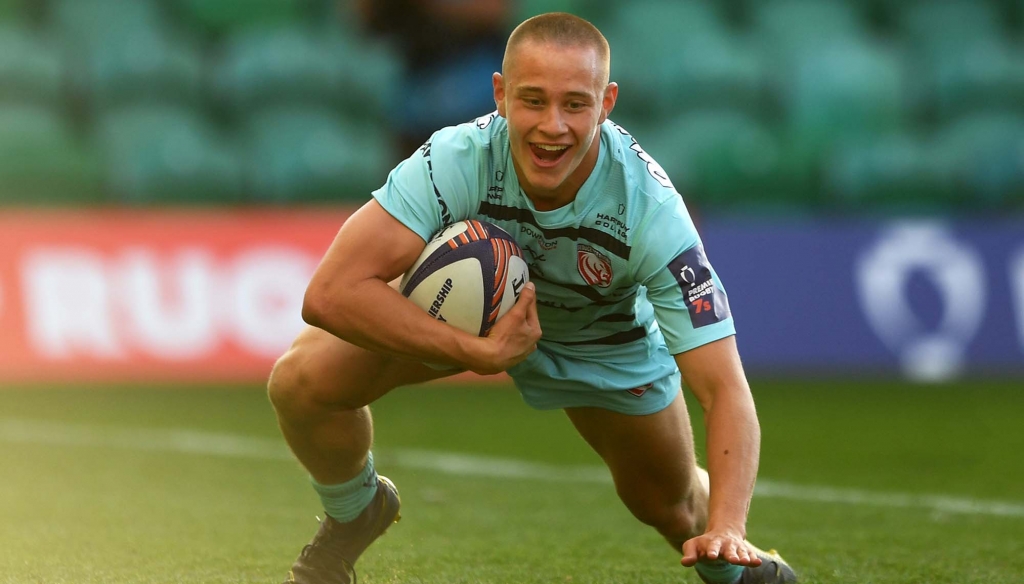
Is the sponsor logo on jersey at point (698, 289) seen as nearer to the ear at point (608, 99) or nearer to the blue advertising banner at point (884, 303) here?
the ear at point (608, 99)

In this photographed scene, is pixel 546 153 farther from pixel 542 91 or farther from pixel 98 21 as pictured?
pixel 98 21

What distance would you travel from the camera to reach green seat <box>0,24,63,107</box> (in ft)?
36.2

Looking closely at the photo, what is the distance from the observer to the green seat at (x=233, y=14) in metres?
12.0

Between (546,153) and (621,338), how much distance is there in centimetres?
74

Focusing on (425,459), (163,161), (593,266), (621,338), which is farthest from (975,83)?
(593,266)

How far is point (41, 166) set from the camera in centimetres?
1032

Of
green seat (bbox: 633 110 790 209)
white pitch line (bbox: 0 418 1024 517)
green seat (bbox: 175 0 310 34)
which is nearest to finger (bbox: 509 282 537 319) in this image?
white pitch line (bbox: 0 418 1024 517)

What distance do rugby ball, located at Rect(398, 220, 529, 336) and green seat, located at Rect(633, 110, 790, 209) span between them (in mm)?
6910

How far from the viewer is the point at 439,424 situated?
819 cm

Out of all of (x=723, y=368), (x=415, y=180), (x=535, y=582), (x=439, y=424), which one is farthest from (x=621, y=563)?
(x=439, y=424)

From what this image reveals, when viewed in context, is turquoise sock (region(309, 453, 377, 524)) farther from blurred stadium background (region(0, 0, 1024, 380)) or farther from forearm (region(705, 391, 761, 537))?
blurred stadium background (region(0, 0, 1024, 380))

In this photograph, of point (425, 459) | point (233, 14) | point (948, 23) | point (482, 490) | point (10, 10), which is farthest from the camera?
point (948, 23)

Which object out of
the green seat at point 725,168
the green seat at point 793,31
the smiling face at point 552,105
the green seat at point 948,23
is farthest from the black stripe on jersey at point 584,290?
the green seat at point 948,23

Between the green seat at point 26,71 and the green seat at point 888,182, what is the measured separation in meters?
6.04
